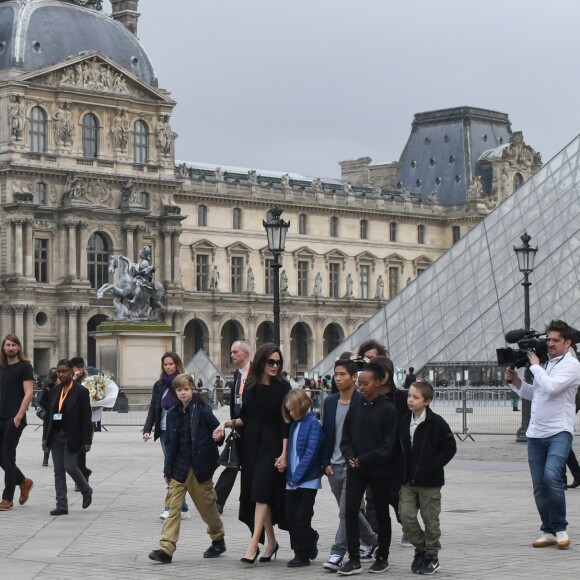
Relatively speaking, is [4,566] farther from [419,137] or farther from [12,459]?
[419,137]

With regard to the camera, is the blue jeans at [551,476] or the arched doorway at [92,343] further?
the arched doorway at [92,343]

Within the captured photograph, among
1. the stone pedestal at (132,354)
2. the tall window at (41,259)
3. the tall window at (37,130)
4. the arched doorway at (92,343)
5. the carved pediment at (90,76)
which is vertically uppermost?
the carved pediment at (90,76)

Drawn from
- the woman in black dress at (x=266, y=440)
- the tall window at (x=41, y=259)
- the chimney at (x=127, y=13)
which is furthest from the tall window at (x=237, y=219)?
the woman in black dress at (x=266, y=440)

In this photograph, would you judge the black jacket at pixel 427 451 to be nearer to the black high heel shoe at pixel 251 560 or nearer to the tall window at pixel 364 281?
the black high heel shoe at pixel 251 560

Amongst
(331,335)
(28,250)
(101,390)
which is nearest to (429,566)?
(101,390)

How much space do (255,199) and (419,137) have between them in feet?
65.3

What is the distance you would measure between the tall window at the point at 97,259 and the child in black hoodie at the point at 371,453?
6607 centimetres

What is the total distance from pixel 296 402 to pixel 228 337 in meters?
77.2

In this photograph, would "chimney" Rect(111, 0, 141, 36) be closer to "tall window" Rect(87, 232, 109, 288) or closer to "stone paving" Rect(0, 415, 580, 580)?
"tall window" Rect(87, 232, 109, 288)

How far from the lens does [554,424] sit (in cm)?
1409

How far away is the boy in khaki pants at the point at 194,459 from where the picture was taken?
46.0ft

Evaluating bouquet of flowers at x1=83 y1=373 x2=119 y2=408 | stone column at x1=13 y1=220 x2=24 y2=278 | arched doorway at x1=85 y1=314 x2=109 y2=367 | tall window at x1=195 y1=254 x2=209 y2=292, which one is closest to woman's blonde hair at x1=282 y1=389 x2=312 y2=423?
bouquet of flowers at x1=83 y1=373 x2=119 y2=408

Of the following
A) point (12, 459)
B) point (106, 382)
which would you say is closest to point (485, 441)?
point (106, 382)

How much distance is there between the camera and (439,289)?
5375cm
